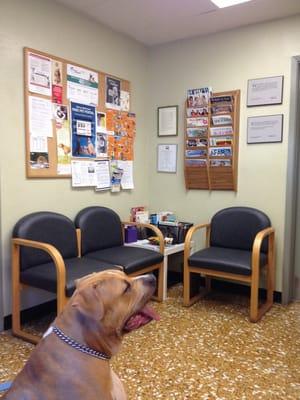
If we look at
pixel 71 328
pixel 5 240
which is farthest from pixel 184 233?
pixel 71 328

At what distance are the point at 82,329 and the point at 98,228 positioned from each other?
83.6 inches

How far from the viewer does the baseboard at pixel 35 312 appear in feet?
8.63

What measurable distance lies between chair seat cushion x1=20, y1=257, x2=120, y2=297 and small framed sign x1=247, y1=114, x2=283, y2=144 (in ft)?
5.83

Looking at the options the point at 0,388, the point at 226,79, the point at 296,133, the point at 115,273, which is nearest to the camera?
the point at 115,273

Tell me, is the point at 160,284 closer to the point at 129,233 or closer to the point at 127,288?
the point at 129,233

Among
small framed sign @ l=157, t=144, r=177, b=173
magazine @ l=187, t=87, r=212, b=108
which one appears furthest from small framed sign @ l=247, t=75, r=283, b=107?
small framed sign @ l=157, t=144, r=177, b=173

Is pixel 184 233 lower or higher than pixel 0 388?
higher

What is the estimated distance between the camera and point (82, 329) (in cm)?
102

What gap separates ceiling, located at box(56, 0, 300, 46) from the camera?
2850mm

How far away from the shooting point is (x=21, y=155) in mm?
2668

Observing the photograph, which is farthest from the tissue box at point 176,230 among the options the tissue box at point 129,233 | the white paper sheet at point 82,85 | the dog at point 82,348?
the dog at point 82,348

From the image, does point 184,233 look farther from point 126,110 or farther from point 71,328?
point 71,328

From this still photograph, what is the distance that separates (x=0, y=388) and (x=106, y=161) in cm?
224

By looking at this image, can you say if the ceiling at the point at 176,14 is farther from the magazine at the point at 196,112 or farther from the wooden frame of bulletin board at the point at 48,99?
the magazine at the point at 196,112
